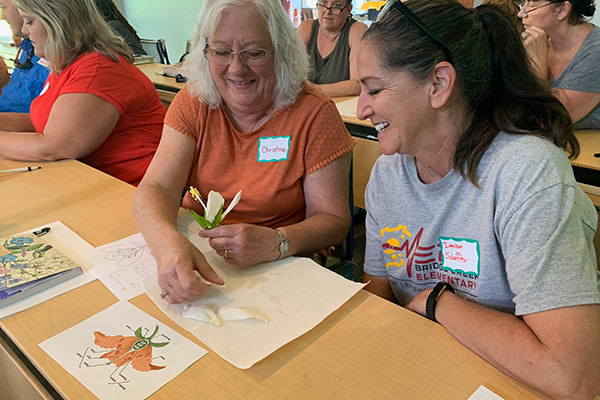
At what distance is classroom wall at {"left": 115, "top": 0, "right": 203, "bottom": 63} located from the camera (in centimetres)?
584

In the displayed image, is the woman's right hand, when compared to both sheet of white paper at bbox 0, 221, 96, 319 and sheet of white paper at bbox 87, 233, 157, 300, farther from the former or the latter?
sheet of white paper at bbox 0, 221, 96, 319

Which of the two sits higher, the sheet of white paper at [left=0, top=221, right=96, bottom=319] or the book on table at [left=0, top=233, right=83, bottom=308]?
the book on table at [left=0, top=233, right=83, bottom=308]

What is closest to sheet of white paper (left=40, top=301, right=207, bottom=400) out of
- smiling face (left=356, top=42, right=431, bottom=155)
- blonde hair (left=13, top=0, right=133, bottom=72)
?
smiling face (left=356, top=42, right=431, bottom=155)

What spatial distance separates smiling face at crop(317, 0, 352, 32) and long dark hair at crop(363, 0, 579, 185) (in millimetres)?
2212

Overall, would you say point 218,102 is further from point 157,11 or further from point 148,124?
point 157,11

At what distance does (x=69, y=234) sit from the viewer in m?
1.25

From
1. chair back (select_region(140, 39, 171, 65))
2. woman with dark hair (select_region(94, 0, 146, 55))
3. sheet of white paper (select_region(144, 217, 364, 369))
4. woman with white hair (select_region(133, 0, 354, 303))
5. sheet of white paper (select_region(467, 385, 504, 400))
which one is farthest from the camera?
chair back (select_region(140, 39, 171, 65))

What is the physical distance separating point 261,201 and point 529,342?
2.83ft

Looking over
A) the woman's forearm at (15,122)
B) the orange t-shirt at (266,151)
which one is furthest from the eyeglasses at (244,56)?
the woman's forearm at (15,122)

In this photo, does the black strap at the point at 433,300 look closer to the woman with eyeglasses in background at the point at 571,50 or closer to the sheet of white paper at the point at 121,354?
the sheet of white paper at the point at 121,354

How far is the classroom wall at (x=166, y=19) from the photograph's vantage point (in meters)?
5.84

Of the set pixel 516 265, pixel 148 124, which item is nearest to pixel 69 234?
pixel 148 124

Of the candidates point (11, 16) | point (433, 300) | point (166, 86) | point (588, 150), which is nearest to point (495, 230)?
point (433, 300)

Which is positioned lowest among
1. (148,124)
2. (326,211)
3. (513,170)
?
(326,211)
